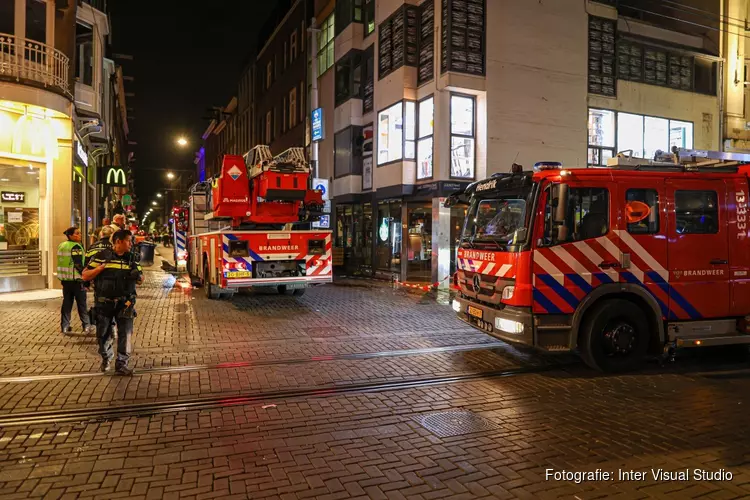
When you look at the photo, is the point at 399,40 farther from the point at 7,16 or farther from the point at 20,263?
the point at 20,263

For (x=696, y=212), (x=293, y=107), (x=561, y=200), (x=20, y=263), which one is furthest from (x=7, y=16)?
(x=293, y=107)

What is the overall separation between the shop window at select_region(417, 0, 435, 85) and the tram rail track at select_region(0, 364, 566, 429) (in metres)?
13.4

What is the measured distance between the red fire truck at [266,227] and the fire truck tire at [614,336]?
24.3ft

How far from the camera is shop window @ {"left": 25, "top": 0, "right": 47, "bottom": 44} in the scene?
14.1 metres

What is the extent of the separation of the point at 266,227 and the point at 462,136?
778cm

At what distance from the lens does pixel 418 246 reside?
19.8m

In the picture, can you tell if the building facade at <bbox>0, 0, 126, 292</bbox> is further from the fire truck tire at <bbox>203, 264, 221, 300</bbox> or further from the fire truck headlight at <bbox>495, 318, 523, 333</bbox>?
the fire truck headlight at <bbox>495, 318, 523, 333</bbox>

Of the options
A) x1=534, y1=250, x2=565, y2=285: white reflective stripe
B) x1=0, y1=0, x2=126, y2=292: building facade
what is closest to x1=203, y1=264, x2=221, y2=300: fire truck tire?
x1=0, y1=0, x2=126, y2=292: building facade

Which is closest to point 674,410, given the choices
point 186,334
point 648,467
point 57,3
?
point 648,467

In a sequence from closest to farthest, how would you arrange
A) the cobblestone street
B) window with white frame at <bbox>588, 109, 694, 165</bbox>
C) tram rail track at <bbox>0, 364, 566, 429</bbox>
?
the cobblestone street < tram rail track at <bbox>0, 364, 566, 429</bbox> < window with white frame at <bbox>588, 109, 694, 165</bbox>

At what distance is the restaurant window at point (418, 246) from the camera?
19.7 meters

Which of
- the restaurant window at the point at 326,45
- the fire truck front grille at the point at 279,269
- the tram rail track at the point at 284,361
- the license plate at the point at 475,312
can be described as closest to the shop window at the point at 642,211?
the license plate at the point at 475,312

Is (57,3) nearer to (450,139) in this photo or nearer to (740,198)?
(450,139)

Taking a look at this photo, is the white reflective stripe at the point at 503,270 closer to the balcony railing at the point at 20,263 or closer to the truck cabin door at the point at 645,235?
the truck cabin door at the point at 645,235
